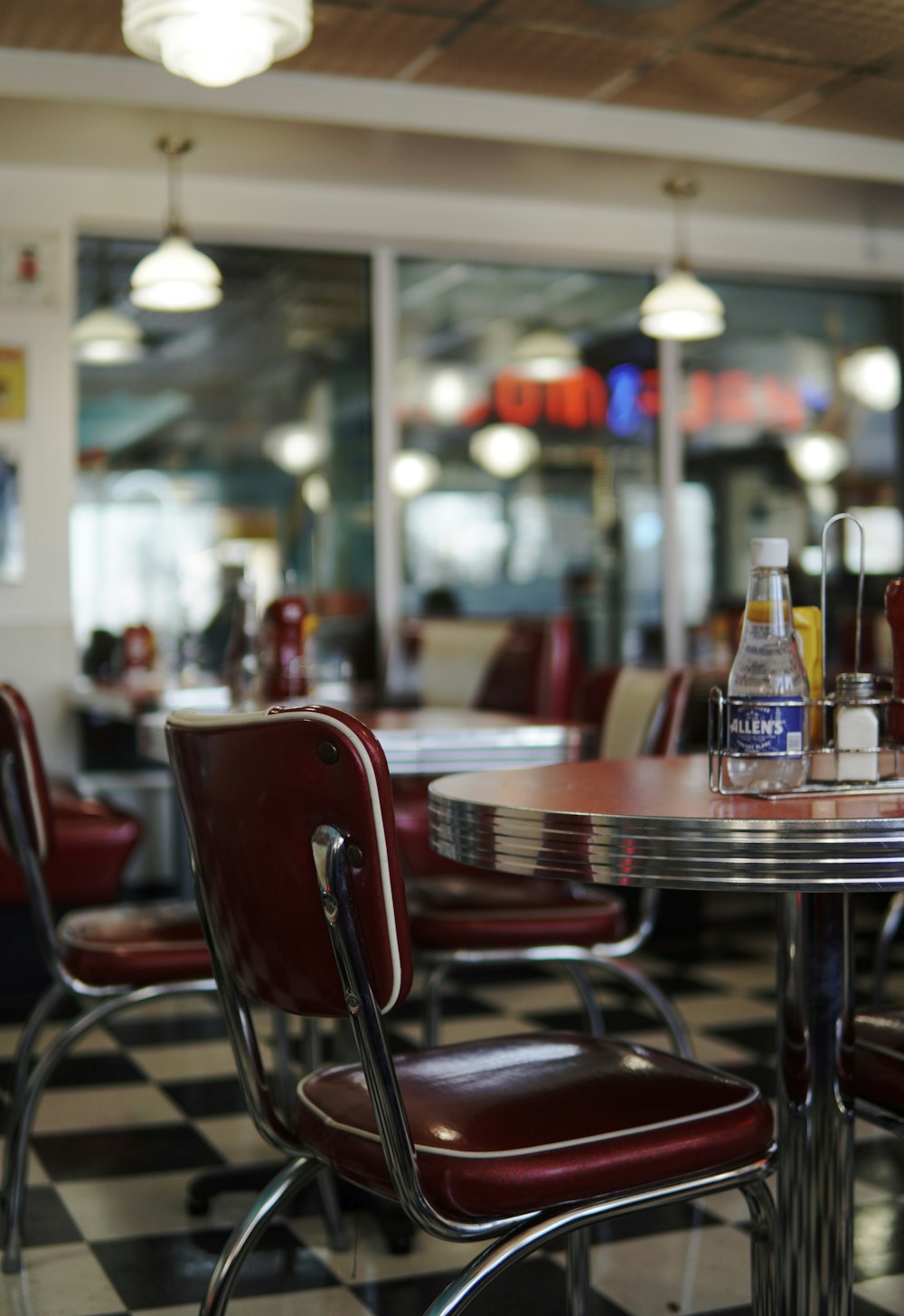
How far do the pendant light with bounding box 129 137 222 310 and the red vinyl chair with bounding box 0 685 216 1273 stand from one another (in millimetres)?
2413

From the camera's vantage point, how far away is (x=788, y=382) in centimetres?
632

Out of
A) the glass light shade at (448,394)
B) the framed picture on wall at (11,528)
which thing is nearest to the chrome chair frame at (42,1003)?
the framed picture on wall at (11,528)

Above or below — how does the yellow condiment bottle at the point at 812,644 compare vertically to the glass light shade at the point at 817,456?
below

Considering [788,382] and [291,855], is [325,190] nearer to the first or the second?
[788,382]

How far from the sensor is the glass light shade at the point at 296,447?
5512 mm

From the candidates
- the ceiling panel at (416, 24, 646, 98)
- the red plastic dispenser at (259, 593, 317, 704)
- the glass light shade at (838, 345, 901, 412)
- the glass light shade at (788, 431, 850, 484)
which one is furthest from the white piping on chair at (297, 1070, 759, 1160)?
the glass light shade at (838, 345, 901, 412)

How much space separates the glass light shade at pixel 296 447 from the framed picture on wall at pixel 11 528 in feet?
2.98

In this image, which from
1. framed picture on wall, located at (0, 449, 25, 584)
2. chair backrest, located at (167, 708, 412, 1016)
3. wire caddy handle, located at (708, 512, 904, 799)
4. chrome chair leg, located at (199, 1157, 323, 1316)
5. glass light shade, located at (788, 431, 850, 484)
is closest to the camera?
chair backrest, located at (167, 708, 412, 1016)

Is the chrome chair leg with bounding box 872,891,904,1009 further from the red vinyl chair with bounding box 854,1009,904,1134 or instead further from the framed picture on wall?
the framed picture on wall

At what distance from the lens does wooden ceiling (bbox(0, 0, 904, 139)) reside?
3986 mm

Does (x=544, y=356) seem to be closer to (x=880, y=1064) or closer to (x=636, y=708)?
(x=636, y=708)

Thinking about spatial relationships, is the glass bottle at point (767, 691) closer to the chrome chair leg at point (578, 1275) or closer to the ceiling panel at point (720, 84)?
the chrome chair leg at point (578, 1275)

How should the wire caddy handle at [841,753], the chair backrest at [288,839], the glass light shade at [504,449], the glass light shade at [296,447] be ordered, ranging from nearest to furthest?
the chair backrest at [288,839], the wire caddy handle at [841,753], the glass light shade at [296,447], the glass light shade at [504,449]

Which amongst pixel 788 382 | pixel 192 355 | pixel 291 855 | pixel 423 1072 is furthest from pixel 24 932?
pixel 788 382
